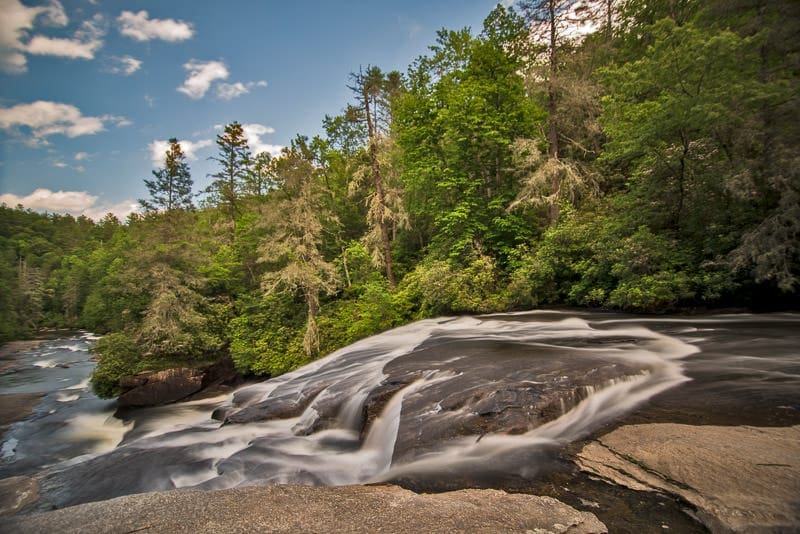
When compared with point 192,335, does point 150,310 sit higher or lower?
higher

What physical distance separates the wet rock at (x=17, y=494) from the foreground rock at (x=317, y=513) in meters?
3.06

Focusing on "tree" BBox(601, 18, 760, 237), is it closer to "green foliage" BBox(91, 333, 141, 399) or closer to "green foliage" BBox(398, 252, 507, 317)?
"green foliage" BBox(398, 252, 507, 317)

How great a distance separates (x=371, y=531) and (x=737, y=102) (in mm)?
12324

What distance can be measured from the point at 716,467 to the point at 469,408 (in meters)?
2.76

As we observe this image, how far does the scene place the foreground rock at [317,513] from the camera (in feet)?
8.92

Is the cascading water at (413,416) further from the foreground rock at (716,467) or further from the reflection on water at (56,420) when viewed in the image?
the reflection on water at (56,420)

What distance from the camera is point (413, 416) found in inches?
211

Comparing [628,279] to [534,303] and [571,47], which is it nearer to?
[534,303]

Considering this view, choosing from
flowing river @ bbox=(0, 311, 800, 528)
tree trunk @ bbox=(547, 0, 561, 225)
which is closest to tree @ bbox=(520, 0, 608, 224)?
tree trunk @ bbox=(547, 0, 561, 225)

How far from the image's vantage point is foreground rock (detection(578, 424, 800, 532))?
2.53 metres

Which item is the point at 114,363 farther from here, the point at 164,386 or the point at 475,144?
the point at 475,144

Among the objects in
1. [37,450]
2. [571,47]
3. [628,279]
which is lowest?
[37,450]

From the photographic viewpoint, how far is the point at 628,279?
10367mm

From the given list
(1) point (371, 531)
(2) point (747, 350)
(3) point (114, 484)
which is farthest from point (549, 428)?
(3) point (114, 484)
